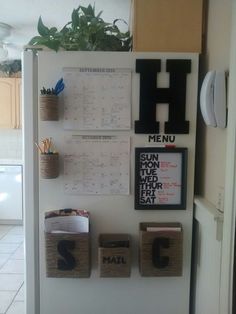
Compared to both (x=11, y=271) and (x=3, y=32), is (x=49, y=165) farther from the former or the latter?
(x=3, y=32)

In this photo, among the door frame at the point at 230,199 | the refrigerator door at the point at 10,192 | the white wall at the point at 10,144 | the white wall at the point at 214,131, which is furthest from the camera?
the white wall at the point at 10,144

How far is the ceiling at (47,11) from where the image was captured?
2578 millimetres

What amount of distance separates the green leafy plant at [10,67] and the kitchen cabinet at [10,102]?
235 mm

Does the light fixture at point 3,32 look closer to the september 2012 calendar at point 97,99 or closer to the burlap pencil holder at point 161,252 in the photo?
the september 2012 calendar at point 97,99

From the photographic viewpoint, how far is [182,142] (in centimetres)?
151

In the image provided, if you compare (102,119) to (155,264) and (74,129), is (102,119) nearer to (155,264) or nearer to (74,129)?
(74,129)

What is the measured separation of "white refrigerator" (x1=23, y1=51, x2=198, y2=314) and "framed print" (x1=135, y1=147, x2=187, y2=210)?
3 centimetres

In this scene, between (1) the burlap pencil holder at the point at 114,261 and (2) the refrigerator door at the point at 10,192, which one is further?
(2) the refrigerator door at the point at 10,192

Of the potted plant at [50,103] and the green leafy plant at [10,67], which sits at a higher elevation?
the green leafy plant at [10,67]

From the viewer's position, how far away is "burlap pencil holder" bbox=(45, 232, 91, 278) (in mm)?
1451

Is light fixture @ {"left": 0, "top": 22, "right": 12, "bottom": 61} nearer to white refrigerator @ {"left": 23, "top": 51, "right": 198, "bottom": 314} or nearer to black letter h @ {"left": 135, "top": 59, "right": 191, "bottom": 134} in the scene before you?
white refrigerator @ {"left": 23, "top": 51, "right": 198, "bottom": 314}

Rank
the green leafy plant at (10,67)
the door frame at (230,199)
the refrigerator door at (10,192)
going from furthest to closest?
1. the green leafy plant at (10,67)
2. the refrigerator door at (10,192)
3. the door frame at (230,199)

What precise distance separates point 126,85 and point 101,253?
782 mm

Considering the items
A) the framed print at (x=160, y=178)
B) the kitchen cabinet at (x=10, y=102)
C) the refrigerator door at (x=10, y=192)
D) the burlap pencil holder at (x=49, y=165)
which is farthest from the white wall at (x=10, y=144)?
the framed print at (x=160, y=178)
